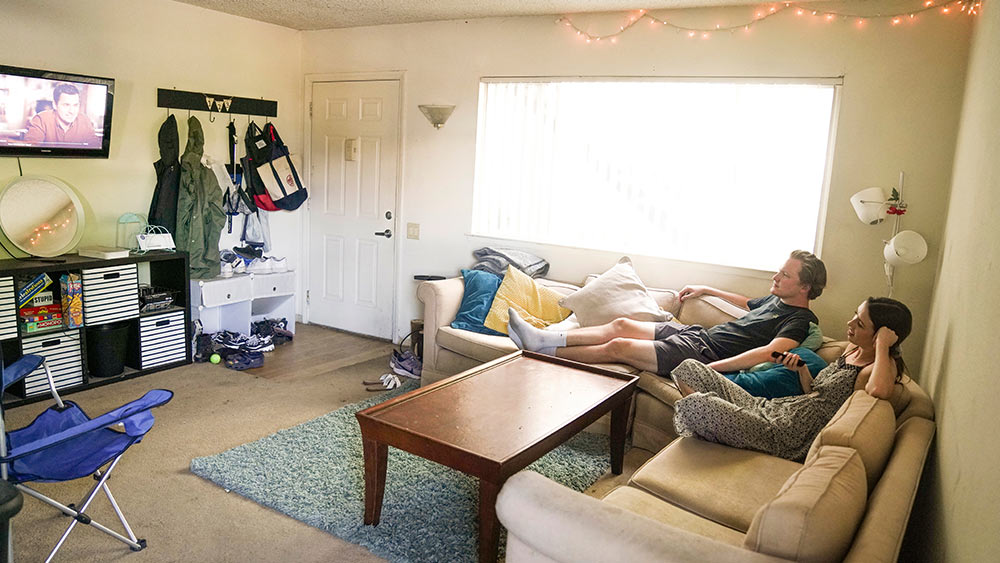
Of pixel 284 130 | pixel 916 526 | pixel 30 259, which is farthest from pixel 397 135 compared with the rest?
pixel 916 526

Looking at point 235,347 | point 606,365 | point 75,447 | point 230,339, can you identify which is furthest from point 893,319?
point 230,339

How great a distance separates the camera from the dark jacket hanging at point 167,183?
4730 mm

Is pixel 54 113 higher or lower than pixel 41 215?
higher

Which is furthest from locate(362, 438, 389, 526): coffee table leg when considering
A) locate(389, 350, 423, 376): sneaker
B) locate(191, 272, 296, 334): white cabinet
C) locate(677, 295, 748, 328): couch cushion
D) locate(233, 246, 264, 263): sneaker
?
locate(233, 246, 264, 263): sneaker

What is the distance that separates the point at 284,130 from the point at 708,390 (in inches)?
169

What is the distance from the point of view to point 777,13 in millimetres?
3896

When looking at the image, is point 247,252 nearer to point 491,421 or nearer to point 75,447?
point 75,447

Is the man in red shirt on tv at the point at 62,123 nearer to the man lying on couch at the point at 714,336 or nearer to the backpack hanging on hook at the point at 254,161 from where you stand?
the backpack hanging on hook at the point at 254,161

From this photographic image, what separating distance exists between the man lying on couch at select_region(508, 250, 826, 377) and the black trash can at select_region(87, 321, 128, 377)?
2.49 meters

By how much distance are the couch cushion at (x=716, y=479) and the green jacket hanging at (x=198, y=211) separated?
366 centimetres

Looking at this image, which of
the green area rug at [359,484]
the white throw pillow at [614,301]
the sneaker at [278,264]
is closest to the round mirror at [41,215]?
the sneaker at [278,264]

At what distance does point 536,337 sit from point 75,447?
223 cm

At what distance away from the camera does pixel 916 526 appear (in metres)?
2.18

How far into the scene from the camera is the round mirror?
3.95 m
